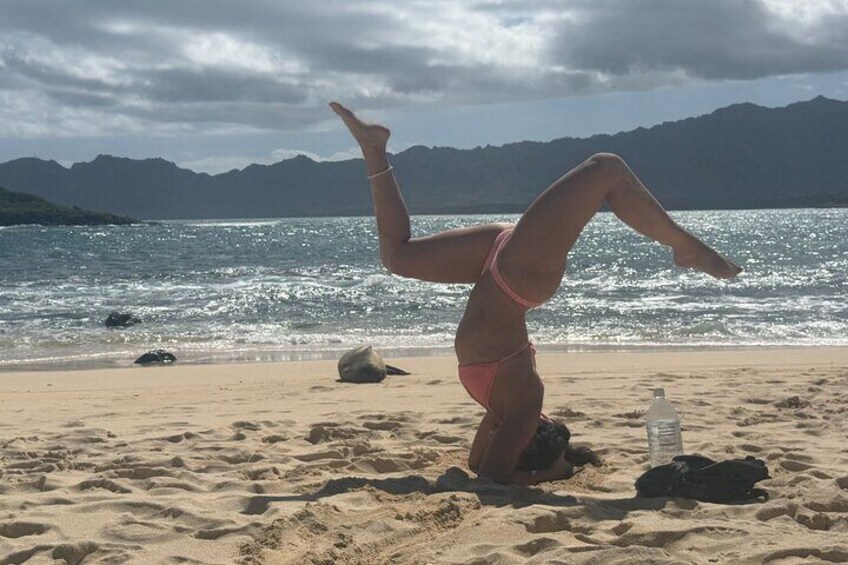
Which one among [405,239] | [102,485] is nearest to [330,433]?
[102,485]

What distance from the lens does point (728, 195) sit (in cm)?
18950

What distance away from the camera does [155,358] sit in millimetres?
13570

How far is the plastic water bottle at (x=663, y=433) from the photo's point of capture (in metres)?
5.09

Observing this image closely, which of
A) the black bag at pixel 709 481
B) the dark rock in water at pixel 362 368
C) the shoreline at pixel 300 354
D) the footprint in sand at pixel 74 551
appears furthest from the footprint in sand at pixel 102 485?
the shoreline at pixel 300 354

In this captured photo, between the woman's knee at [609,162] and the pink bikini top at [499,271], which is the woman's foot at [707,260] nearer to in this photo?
the woman's knee at [609,162]

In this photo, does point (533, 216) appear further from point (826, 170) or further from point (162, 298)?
point (826, 170)

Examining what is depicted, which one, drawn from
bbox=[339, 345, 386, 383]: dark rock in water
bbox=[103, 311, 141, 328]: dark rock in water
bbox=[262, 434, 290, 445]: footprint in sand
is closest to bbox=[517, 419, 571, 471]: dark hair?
bbox=[262, 434, 290, 445]: footprint in sand

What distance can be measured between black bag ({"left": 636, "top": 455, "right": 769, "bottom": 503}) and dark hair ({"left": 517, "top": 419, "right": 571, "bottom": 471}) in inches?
21.5

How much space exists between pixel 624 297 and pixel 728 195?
175 m

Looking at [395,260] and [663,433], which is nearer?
[395,260]

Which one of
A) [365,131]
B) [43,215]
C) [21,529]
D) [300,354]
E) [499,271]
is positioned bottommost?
[300,354]

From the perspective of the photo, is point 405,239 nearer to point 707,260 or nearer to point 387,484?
point 387,484

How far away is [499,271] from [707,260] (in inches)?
37.5

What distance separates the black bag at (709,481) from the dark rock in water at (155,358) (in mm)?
10040
